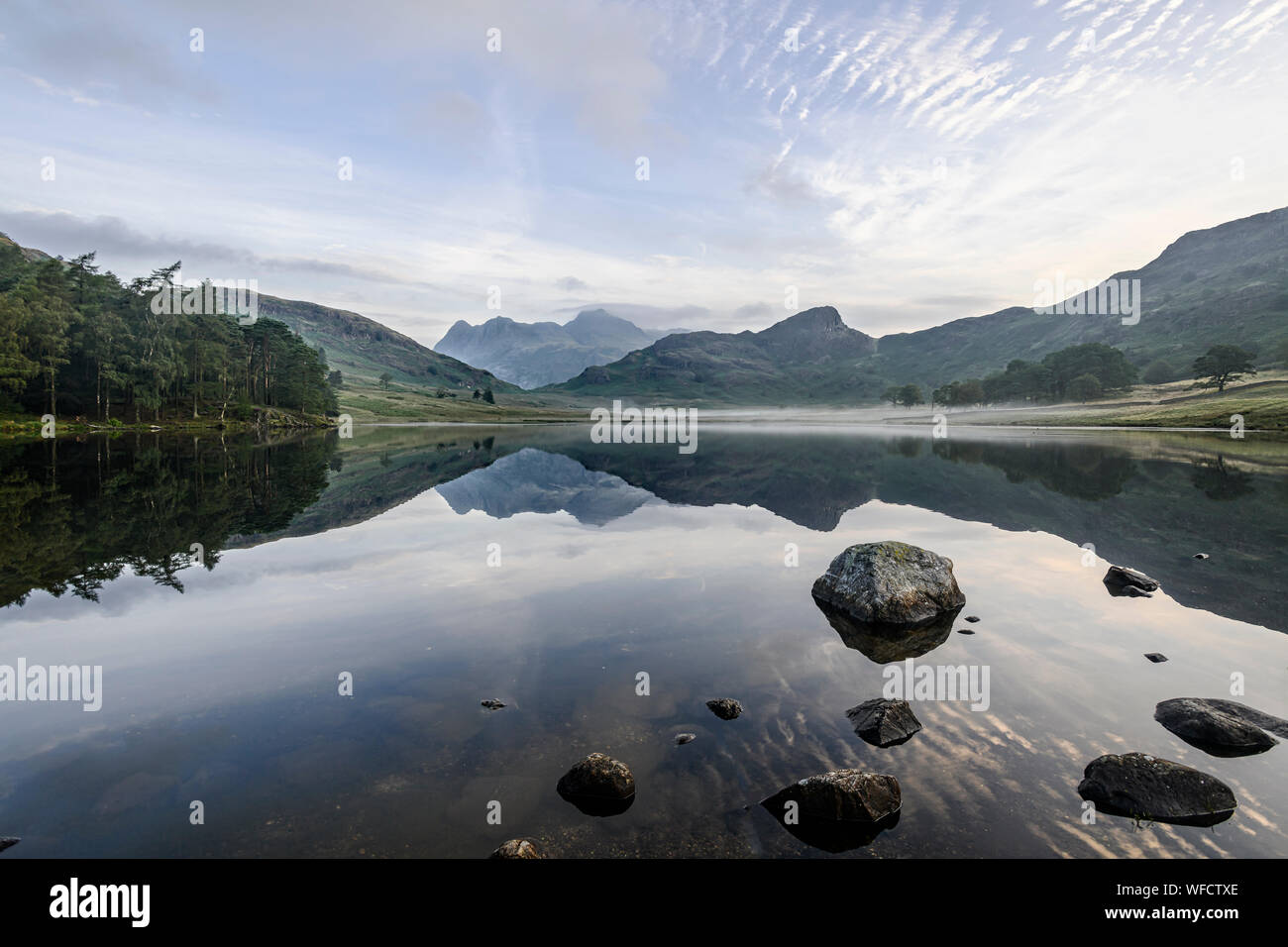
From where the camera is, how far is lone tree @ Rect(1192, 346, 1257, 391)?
15462 centimetres

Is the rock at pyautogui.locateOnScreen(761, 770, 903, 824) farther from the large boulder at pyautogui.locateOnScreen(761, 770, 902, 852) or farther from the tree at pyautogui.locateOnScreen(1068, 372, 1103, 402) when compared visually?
the tree at pyautogui.locateOnScreen(1068, 372, 1103, 402)

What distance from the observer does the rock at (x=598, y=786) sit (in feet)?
30.6

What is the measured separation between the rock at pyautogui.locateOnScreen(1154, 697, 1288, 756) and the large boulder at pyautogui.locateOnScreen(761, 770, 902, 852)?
24.0 feet

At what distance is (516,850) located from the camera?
7898mm

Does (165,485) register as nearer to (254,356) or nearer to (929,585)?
(929,585)

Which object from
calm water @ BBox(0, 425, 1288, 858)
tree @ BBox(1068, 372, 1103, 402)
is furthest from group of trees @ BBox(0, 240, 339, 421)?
tree @ BBox(1068, 372, 1103, 402)

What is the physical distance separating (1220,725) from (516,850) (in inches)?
552

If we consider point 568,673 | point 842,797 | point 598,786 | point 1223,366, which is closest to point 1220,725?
point 842,797

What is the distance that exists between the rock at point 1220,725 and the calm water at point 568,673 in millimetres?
394

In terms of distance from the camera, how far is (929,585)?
1964 cm

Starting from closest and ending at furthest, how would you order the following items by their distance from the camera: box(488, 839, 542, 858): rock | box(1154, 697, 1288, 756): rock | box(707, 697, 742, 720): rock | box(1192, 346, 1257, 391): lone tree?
box(488, 839, 542, 858): rock
box(1154, 697, 1288, 756): rock
box(707, 697, 742, 720): rock
box(1192, 346, 1257, 391): lone tree

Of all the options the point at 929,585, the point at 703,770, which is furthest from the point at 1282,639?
the point at 703,770

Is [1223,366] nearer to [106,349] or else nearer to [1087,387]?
[1087,387]

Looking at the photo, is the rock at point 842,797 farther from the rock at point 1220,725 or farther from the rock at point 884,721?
the rock at point 1220,725
